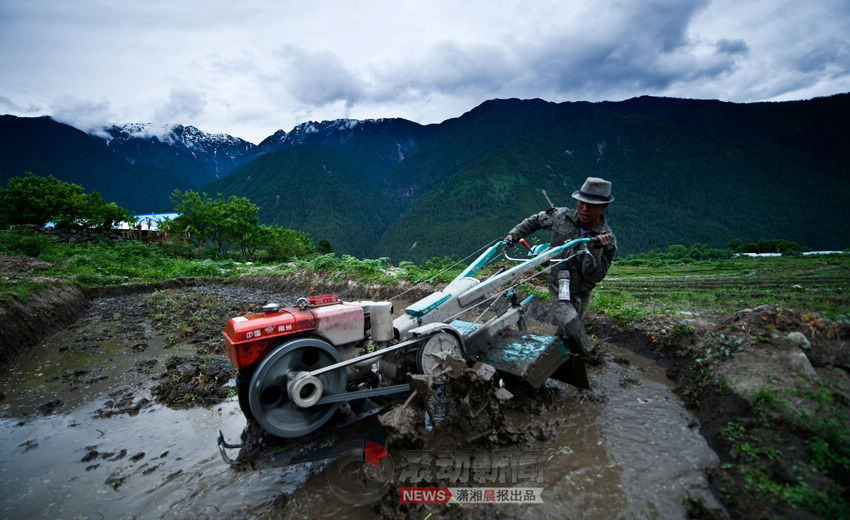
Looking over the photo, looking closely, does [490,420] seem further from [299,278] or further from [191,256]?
[191,256]

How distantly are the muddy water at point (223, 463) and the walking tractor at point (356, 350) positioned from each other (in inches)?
20.9

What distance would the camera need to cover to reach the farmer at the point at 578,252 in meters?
4.73

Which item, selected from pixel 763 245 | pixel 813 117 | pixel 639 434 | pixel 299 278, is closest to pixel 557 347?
pixel 639 434

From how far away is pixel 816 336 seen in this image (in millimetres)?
4203

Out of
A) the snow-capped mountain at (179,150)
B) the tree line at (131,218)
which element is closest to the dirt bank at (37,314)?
the tree line at (131,218)

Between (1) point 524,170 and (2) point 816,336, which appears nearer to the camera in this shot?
(2) point 816,336

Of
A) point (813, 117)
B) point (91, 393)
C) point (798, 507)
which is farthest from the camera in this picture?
point (813, 117)

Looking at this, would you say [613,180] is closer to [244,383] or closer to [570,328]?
[570,328]

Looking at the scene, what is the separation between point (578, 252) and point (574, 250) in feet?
0.74

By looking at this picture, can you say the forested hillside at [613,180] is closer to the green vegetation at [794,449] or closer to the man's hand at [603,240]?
the man's hand at [603,240]

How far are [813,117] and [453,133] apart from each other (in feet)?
371

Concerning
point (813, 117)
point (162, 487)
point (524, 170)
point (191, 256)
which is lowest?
point (162, 487)

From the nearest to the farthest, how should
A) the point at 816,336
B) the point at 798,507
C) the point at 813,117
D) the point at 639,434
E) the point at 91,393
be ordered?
the point at 798,507 → the point at 639,434 → the point at 816,336 → the point at 91,393 → the point at 813,117

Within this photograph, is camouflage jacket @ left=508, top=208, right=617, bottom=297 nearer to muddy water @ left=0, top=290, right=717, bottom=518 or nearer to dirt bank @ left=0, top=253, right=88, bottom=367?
muddy water @ left=0, top=290, right=717, bottom=518
